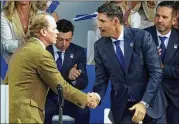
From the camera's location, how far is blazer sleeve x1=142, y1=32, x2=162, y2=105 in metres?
5.78

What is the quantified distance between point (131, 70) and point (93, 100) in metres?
0.46

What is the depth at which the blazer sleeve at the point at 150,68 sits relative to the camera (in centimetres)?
578

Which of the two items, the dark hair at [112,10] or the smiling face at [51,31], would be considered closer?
the smiling face at [51,31]

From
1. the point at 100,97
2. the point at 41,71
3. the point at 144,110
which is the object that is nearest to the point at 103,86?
the point at 100,97

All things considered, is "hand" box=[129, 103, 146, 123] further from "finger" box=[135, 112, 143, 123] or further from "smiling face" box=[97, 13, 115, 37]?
"smiling face" box=[97, 13, 115, 37]

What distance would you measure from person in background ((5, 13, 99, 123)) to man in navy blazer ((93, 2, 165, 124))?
0.65 m

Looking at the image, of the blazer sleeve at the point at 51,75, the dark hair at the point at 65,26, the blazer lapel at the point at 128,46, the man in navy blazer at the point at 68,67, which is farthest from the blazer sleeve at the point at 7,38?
the blazer lapel at the point at 128,46

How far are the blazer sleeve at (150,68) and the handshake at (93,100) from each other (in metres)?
0.43

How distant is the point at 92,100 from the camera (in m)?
5.79

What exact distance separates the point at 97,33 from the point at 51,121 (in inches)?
37.7

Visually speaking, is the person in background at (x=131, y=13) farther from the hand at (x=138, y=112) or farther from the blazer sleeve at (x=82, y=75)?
the hand at (x=138, y=112)

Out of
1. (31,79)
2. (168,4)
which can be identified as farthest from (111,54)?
(31,79)

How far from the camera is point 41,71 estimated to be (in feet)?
17.2

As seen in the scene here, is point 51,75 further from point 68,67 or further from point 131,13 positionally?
point 131,13
